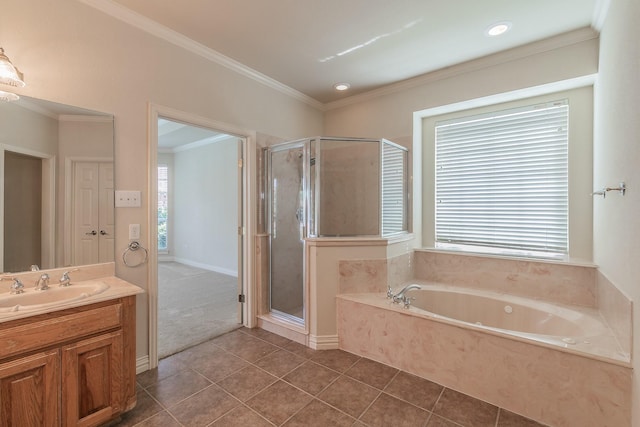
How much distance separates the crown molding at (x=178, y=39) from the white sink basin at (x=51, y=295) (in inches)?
71.5

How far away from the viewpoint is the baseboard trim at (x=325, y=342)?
8.04 ft

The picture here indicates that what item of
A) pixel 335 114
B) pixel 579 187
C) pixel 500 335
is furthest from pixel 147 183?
pixel 579 187

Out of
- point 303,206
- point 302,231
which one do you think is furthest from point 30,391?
point 303,206

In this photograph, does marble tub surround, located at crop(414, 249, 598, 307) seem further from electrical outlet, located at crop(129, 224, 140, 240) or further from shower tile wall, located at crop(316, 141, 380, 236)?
electrical outlet, located at crop(129, 224, 140, 240)

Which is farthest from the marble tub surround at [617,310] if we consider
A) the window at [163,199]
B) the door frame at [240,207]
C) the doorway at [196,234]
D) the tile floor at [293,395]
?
the window at [163,199]

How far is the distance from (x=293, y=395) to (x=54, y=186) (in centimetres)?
204

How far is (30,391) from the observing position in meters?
1.26

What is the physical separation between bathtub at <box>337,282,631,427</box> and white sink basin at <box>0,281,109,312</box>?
5.83 ft

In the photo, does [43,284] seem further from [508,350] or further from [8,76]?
[508,350]

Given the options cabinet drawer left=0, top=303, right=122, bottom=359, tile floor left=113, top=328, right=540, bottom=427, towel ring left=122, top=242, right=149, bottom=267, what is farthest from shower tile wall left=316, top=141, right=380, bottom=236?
cabinet drawer left=0, top=303, right=122, bottom=359

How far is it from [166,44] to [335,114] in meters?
2.04

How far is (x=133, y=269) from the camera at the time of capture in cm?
204

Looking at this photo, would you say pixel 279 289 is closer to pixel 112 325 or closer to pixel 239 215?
pixel 239 215

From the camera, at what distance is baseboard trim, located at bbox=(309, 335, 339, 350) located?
245 cm
